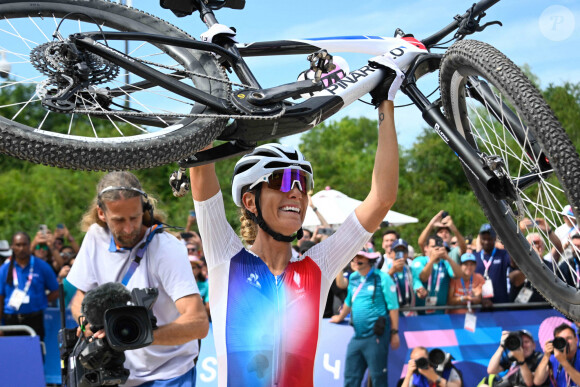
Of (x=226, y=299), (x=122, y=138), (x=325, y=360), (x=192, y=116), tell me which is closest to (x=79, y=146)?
(x=122, y=138)

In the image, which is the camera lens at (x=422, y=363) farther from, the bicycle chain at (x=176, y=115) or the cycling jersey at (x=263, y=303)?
the bicycle chain at (x=176, y=115)

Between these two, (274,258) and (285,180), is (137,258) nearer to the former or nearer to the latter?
(274,258)

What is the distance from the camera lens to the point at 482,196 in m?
4.33

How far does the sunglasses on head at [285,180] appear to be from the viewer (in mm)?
3750

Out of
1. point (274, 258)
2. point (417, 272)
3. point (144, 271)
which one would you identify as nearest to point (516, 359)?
point (417, 272)

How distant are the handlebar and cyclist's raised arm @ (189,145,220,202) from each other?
156cm

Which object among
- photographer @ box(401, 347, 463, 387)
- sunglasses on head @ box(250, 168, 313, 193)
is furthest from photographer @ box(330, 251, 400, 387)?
sunglasses on head @ box(250, 168, 313, 193)

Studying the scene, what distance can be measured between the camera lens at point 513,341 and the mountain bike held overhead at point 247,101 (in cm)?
371

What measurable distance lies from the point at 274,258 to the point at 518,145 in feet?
4.72

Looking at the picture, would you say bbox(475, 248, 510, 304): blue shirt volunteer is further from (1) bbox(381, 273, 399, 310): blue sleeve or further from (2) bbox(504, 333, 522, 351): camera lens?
(2) bbox(504, 333, 522, 351): camera lens

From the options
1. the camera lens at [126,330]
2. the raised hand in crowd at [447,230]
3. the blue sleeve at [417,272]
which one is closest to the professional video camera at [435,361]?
the blue sleeve at [417,272]

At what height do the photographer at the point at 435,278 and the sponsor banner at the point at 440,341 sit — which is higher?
the photographer at the point at 435,278

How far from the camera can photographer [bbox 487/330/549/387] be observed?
25.0 feet

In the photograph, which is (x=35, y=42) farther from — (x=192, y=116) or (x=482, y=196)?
(x=482, y=196)
